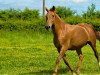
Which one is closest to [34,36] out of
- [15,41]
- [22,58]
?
[15,41]

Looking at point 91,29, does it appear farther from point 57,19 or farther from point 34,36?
point 34,36

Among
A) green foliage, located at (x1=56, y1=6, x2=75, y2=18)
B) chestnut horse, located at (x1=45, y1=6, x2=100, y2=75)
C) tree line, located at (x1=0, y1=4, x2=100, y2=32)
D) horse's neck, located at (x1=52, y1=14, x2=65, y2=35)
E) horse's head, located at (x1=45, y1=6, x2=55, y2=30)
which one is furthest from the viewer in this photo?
green foliage, located at (x1=56, y1=6, x2=75, y2=18)

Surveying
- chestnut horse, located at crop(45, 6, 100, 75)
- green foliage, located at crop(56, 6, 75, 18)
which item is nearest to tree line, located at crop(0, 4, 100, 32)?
green foliage, located at crop(56, 6, 75, 18)

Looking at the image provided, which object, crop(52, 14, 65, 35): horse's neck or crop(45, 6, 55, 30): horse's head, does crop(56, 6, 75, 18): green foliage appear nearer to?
crop(52, 14, 65, 35): horse's neck

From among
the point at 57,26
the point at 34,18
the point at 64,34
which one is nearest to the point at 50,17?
the point at 57,26

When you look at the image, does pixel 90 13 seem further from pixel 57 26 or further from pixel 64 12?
pixel 57 26

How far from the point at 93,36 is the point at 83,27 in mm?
590

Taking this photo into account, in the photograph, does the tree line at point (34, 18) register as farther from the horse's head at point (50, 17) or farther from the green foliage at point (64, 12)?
the horse's head at point (50, 17)

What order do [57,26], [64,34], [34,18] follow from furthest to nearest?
[34,18], [64,34], [57,26]

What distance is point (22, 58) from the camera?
18.1 meters

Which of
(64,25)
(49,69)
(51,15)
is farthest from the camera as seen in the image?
(49,69)

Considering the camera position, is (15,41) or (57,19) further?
(15,41)

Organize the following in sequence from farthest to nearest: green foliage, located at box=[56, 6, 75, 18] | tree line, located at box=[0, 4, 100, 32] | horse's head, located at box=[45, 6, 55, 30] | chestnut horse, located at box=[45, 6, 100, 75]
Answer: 1. green foliage, located at box=[56, 6, 75, 18]
2. tree line, located at box=[0, 4, 100, 32]
3. chestnut horse, located at box=[45, 6, 100, 75]
4. horse's head, located at box=[45, 6, 55, 30]

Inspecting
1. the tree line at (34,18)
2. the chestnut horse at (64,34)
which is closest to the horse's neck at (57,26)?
the chestnut horse at (64,34)
